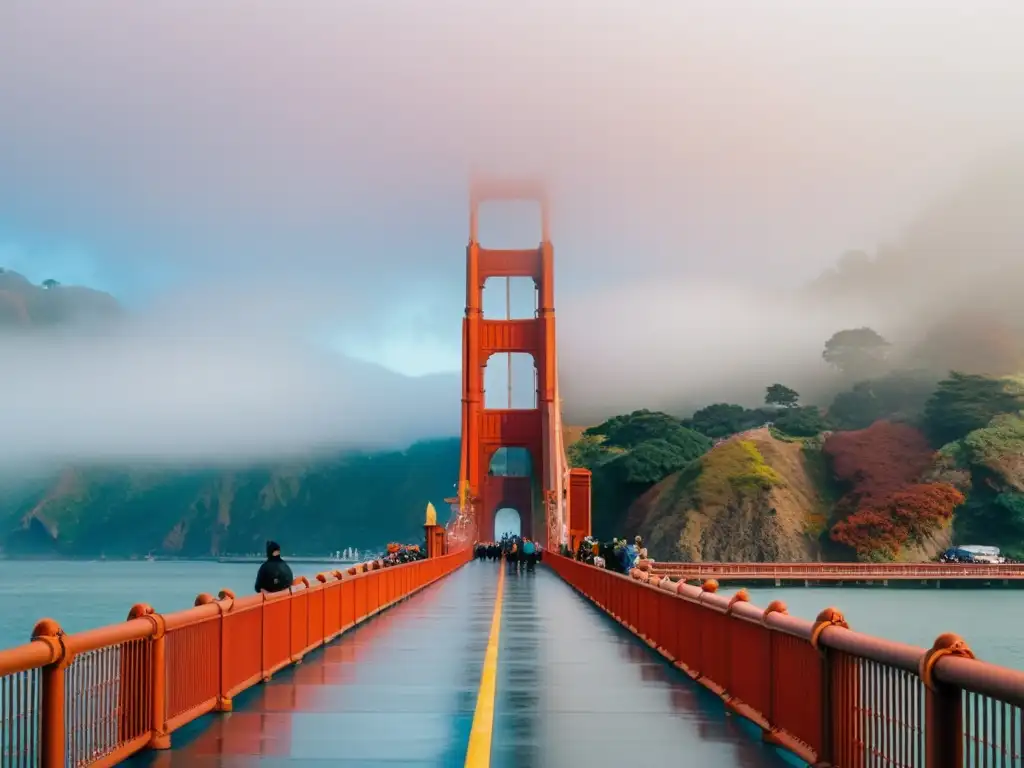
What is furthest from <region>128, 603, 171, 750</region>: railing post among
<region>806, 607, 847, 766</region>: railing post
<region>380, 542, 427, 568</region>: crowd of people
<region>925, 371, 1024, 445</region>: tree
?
<region>925, 371, 1024, 445</region>: tree

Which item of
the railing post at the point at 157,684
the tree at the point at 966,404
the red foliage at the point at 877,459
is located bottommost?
the railing post at the point at 157,684

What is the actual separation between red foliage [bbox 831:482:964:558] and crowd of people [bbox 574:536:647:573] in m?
57.0

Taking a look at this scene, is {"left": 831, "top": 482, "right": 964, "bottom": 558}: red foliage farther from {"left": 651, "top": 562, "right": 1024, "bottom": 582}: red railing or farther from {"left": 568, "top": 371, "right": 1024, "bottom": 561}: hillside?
{"left": 651, "top": 562, "right": 1024, "bottom": 582}: red railing

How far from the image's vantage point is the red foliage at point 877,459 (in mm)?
114312

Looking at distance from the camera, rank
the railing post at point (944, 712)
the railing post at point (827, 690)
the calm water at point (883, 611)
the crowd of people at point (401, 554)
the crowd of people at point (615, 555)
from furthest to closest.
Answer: the calm water at point (883, 611), the crowd of people at point (401, 554), the crowd of people at point (615, 555), the railing post at point (827, 690), the railing post at point (944, 712)

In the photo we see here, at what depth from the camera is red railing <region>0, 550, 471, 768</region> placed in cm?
796

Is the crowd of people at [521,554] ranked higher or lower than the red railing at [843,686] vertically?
lower

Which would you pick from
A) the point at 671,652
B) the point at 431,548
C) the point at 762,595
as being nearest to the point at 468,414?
the point at 762,595

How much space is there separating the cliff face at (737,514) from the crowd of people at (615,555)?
5867cm

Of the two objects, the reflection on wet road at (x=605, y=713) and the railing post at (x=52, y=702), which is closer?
the railing post at (x=52, y=702)

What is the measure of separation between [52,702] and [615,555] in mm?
37291

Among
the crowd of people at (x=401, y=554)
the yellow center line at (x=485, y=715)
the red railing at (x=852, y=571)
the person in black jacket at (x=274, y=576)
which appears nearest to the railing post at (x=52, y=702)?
the yellow center line at (x=485, y=715)

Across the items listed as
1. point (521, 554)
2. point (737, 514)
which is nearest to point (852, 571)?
point (737, 514)

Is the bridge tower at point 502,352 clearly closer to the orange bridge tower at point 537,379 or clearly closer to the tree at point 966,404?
the orange bridge tower at point 537,379
